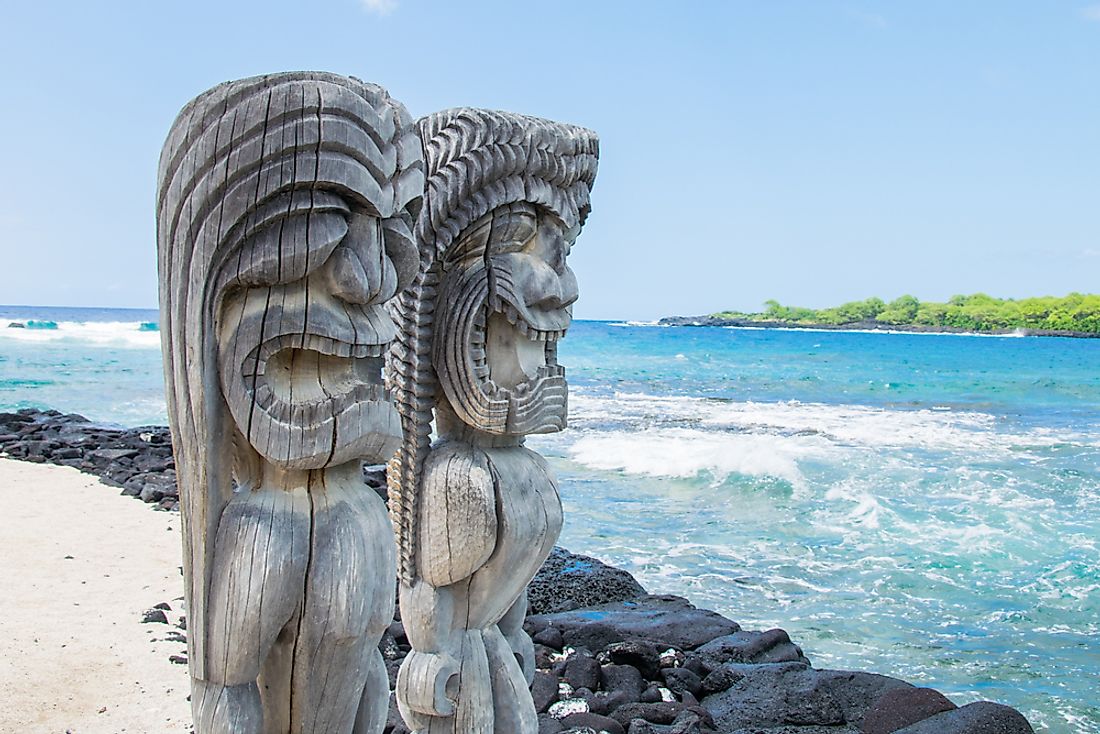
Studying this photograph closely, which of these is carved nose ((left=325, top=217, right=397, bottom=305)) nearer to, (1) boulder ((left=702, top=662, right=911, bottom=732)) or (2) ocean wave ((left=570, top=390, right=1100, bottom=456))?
(1) boulder ((left=702, top=662, right=911, bottom=732))

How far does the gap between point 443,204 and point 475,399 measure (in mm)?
631

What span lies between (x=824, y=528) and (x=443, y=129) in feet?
28.1

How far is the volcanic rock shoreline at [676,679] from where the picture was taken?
16.2 ft

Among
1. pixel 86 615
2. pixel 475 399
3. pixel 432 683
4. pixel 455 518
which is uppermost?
pixel 475 399

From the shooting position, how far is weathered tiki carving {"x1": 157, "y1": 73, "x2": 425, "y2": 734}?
228 centimetres

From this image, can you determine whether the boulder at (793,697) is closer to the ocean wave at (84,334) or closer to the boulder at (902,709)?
the boulder at (902,709)

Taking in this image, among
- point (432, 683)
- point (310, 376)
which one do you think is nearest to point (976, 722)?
point (432, 683)

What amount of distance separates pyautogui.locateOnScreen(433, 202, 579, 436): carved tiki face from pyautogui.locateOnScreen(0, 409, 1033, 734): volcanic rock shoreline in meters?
2.06

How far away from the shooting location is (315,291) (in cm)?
236

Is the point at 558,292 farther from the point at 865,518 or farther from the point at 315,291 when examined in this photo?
the point at 865,518

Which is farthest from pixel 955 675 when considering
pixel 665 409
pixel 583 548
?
pixel 665 409

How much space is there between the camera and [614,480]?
12.9 m

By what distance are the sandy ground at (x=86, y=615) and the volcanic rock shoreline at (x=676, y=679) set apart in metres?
0.26

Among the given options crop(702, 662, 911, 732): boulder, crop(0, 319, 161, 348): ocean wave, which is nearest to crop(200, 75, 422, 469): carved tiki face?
crop(702, 662, 911, 732): boulder
